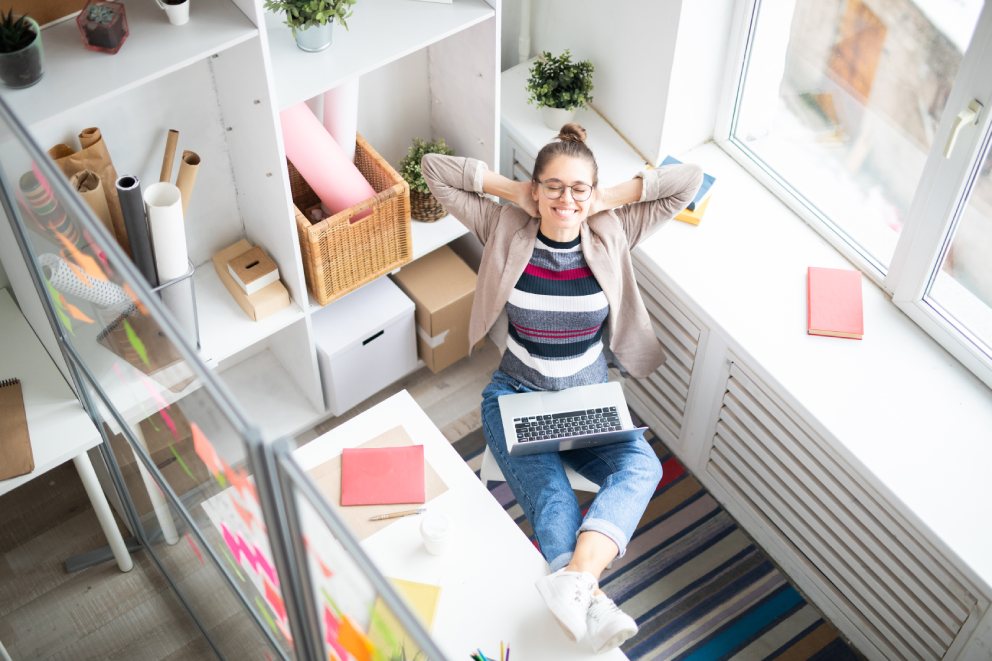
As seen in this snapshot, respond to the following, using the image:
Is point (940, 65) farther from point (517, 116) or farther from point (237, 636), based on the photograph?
point (237, 636)

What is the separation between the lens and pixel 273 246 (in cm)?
269

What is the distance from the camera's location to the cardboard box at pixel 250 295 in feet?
8.77

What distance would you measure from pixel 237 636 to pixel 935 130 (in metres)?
1.94

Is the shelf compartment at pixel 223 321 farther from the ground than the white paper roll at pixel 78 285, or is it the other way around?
the white paper roll at pixel 78 285

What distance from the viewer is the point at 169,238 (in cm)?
227

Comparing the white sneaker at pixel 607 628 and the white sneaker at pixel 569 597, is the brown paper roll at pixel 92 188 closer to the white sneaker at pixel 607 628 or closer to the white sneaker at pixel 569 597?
the white sneaker at pixel 569 597

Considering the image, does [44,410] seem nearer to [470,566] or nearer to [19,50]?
[19,50]

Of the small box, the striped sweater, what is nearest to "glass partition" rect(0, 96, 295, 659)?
the small box

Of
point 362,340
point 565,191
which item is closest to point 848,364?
point 565,191

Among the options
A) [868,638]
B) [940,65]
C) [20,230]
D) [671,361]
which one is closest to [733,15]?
[940,65]

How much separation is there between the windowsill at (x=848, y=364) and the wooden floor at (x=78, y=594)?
138 centimetres

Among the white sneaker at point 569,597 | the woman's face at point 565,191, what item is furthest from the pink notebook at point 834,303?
the white sneaker at point 569,597

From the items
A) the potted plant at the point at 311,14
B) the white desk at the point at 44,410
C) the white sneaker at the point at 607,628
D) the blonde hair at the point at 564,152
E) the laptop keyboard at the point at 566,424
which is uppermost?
the potted plant at the point at 311,14

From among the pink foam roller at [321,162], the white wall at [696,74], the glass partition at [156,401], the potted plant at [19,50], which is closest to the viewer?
the glass partition at [156,401]
